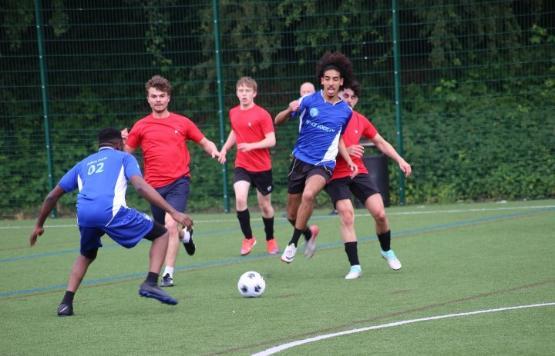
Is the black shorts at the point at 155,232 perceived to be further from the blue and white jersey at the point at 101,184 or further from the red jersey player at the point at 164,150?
the red jersey player at the point at 164,150

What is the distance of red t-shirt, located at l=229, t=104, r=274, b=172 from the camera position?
502 inches

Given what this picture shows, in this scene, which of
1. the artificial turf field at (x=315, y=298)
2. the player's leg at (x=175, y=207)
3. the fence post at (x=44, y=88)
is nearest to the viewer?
the artificial turf field at (x=315, y=298)

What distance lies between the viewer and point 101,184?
840cm

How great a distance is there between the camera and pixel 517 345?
6.58m

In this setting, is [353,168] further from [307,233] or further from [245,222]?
[245,222]

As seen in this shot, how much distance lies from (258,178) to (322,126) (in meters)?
2.61

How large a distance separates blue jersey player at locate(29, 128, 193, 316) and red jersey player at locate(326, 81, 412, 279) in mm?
2105

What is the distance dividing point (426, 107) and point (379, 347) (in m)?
12.2

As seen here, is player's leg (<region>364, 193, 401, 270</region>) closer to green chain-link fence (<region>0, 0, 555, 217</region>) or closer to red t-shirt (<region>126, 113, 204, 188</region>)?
red t-shirt (<region>126, 113, 204, 188</region>)

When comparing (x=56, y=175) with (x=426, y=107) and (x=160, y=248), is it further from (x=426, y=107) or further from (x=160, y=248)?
(x=160, y=248)

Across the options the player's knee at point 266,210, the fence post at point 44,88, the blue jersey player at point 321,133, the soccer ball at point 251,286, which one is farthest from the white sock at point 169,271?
the fence post at point 44,88

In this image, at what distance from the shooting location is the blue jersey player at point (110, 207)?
835cm

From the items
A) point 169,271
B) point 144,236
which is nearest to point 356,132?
point 169,271

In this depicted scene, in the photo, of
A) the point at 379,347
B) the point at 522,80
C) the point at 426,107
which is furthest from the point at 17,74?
the point at 379,347
